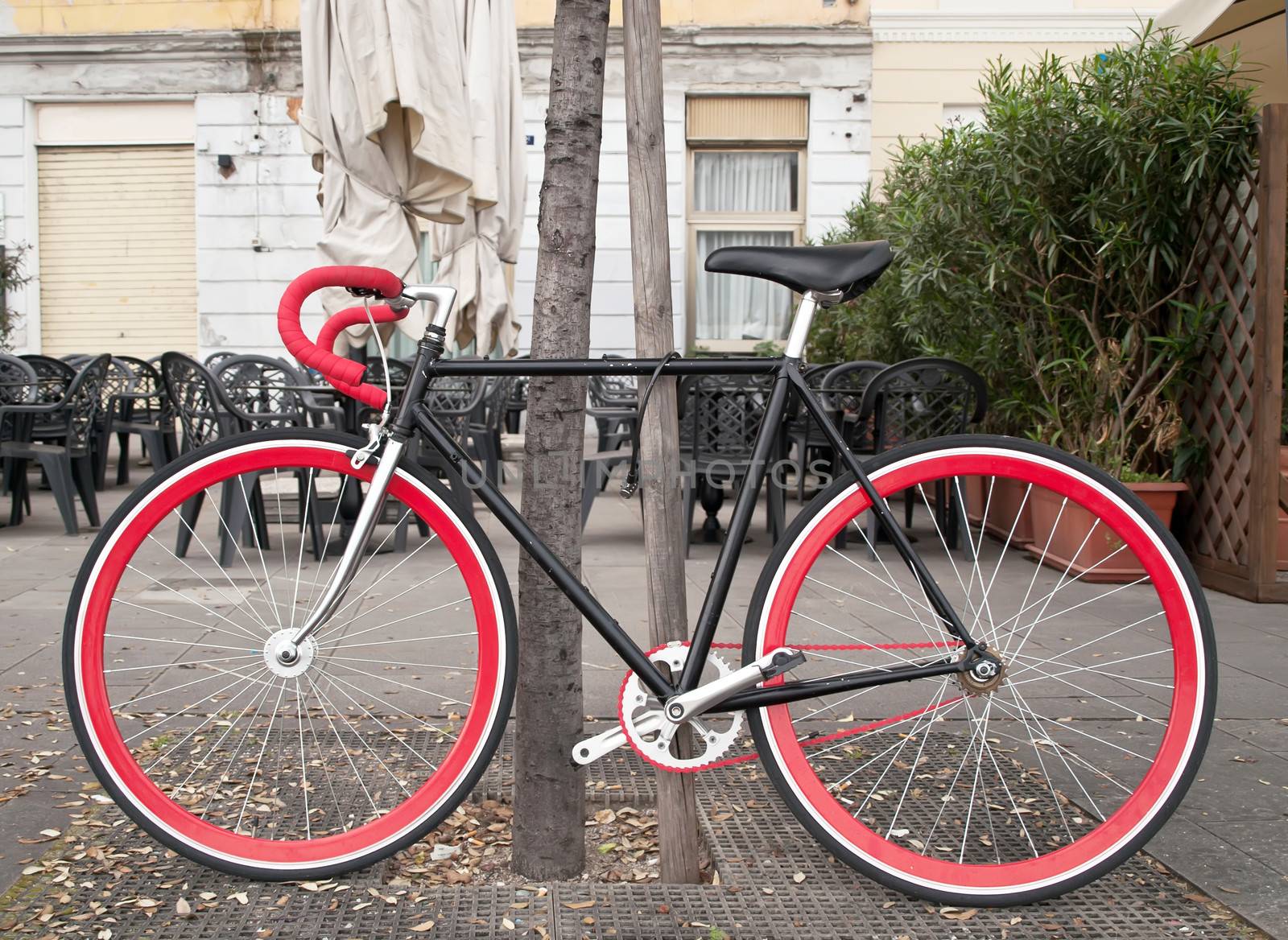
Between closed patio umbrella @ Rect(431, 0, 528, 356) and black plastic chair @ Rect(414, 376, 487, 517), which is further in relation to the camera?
closed patio umbrella @ Rect(431, 0, 528, 356)

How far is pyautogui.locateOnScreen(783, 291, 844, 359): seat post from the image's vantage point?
234 centimetres

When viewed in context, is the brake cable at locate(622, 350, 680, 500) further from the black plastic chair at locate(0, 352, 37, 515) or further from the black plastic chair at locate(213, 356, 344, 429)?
the black plastic chair at locate(0, 352, 37, 515)

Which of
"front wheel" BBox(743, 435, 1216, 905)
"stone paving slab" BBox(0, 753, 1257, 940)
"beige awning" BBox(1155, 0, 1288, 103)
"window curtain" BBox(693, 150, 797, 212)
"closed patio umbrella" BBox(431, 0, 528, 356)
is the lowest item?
"stone paving slab" BBox(0, 753, 1257, 940)

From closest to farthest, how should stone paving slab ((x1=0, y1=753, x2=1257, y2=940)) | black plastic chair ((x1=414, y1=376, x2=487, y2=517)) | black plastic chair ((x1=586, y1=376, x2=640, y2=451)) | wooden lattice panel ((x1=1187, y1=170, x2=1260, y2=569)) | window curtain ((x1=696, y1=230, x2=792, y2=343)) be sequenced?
stone paving slab ((x1=0, y1=753, x2=1257, y2=940)), wooden lattice panel ((x1=1187, y1=170, x2=1260, y2=569)), black plastic chair ((x1=414, y1=376, x2=487, y2=517)), black plastic chair ((x1=586, y1=376, x2=640, y2=451)), window curtain ((x1=696, y1=230, x2=792, y2=343))

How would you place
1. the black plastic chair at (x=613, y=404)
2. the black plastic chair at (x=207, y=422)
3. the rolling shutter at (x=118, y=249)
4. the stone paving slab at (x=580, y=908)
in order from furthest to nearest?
the rolling shutter at (x=118, y=249), the black plastic chair at (x=613, y=404), the black plastic chair at (x=207, y=422), the stone paving slab at (x=580, y=908)

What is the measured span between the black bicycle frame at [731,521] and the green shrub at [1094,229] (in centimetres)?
376

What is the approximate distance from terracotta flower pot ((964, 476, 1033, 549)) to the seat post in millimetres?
3864

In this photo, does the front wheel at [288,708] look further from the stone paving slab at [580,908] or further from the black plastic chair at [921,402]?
the black plastic chair at [921,402]

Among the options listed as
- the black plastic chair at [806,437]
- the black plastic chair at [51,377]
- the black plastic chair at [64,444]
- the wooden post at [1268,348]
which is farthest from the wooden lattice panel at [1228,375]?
the black plastic chair at [51,377]

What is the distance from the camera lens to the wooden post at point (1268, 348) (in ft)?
16.5

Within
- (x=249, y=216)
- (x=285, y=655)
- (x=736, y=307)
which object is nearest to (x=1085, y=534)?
(x=285, y=655)

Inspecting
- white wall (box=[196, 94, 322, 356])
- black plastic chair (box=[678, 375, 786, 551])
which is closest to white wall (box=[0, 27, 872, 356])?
white wall (box=[196, 94, 322, 356])

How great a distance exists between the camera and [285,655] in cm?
234

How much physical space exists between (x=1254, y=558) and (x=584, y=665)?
3.22 meters
